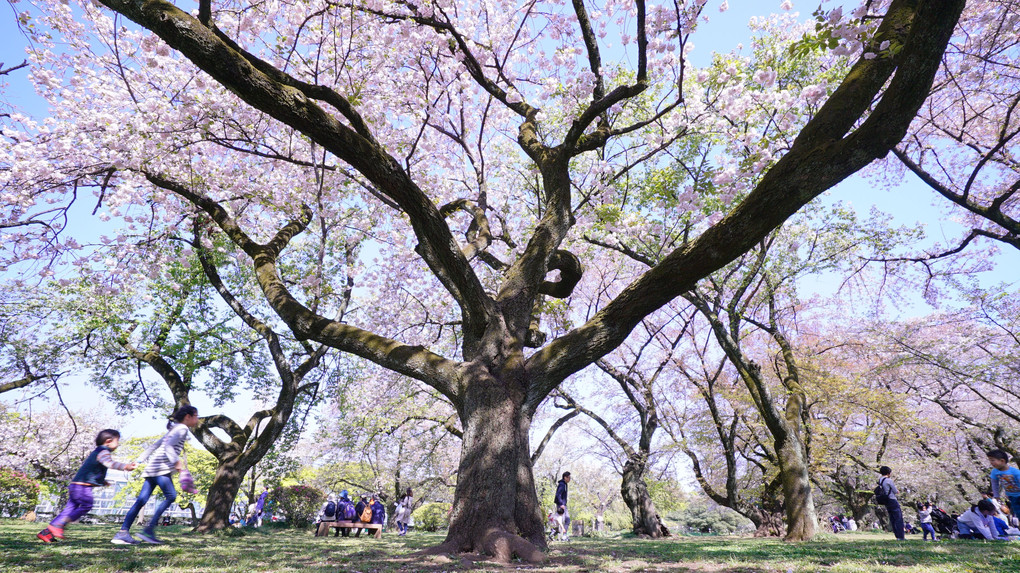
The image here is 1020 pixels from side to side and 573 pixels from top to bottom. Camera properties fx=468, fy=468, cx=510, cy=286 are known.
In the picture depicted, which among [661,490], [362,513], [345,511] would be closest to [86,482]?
[345,511]

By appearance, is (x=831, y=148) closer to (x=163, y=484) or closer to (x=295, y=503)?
(x=163, y=484)

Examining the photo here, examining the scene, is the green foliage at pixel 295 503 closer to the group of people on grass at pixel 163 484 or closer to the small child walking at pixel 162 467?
the group of people on grass at pixel 163 484

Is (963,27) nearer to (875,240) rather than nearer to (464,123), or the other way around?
(875,240)

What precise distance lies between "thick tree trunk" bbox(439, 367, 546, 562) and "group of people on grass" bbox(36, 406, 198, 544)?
339 centimetres

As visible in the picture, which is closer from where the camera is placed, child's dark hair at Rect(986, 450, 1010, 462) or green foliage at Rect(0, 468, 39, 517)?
child's dark hair at Rect(986, 450, 1010, 462)

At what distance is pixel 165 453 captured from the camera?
5820mm

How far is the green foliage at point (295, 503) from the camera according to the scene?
717 inches

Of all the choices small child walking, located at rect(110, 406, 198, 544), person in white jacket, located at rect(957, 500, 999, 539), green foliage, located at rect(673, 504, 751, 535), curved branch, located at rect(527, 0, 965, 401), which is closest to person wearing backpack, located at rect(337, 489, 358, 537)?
small child walking, located at rect(110, 406, 198, 544)

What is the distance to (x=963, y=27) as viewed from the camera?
792 centimetres

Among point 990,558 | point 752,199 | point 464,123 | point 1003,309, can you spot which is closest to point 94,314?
point 464,123

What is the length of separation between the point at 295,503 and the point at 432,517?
37.4 ft

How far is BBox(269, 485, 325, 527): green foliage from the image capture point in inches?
717

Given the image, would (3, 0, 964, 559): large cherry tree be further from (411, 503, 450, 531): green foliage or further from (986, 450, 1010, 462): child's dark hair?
(411, 503, 450, 531): green foliage

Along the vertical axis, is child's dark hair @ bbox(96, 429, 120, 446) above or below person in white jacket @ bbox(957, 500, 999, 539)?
above
